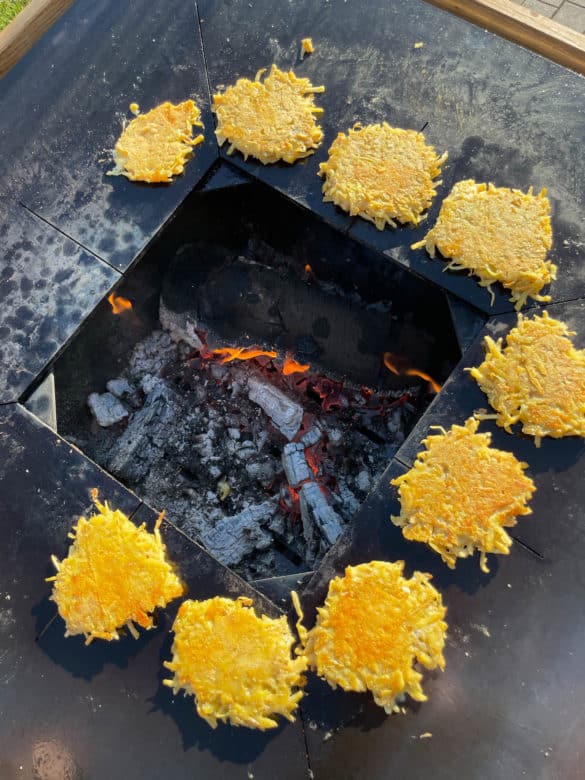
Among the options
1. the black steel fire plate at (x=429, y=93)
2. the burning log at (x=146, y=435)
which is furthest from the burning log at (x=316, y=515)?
the black steel fire plate at (x=429, y=93)

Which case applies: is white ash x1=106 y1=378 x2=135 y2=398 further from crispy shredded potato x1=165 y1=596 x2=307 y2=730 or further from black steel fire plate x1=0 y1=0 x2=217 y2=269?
crispy shredded potato x1=165 y1=596 x2=307 y2=730

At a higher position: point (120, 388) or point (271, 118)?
point (271, 118)

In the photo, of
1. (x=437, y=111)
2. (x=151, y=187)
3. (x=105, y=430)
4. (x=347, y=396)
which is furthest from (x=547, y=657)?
(x=151, y=187)

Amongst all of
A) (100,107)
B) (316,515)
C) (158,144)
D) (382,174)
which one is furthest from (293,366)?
(100,107)

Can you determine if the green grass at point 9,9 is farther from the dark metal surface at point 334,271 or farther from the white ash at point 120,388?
the white ash at point 120,388

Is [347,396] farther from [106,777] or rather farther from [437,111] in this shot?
[106,777]

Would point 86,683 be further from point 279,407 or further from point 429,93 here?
point 429,93
